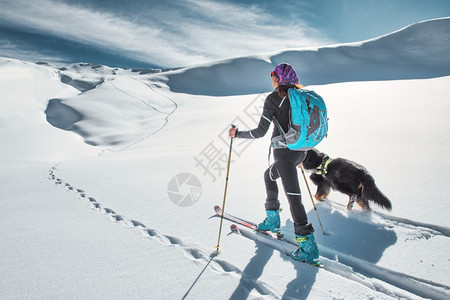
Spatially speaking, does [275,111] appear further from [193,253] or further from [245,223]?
[193,253]

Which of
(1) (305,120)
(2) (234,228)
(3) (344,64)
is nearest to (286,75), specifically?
(1) (305,120)

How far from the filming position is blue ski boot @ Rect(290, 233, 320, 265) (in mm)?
2592

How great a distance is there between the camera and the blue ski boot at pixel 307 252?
259 cm

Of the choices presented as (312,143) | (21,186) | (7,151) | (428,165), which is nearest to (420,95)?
(428,165)

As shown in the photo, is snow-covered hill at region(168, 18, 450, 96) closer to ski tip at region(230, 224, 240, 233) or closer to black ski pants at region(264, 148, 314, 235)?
ski tip at region(230, 224, 240, 233)

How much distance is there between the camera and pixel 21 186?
5.31 m

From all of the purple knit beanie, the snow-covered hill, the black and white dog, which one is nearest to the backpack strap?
the black and white dog

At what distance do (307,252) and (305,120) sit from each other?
131cm

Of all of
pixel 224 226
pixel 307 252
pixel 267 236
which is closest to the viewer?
pixel 307 252

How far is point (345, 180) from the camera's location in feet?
12.5

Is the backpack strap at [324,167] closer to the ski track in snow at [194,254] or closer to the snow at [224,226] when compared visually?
the snow at [224,226]

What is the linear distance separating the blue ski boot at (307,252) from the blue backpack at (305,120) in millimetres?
928

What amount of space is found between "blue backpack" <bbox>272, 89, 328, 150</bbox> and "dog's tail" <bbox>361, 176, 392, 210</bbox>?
1.40 meters

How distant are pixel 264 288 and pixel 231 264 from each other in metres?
0.42
